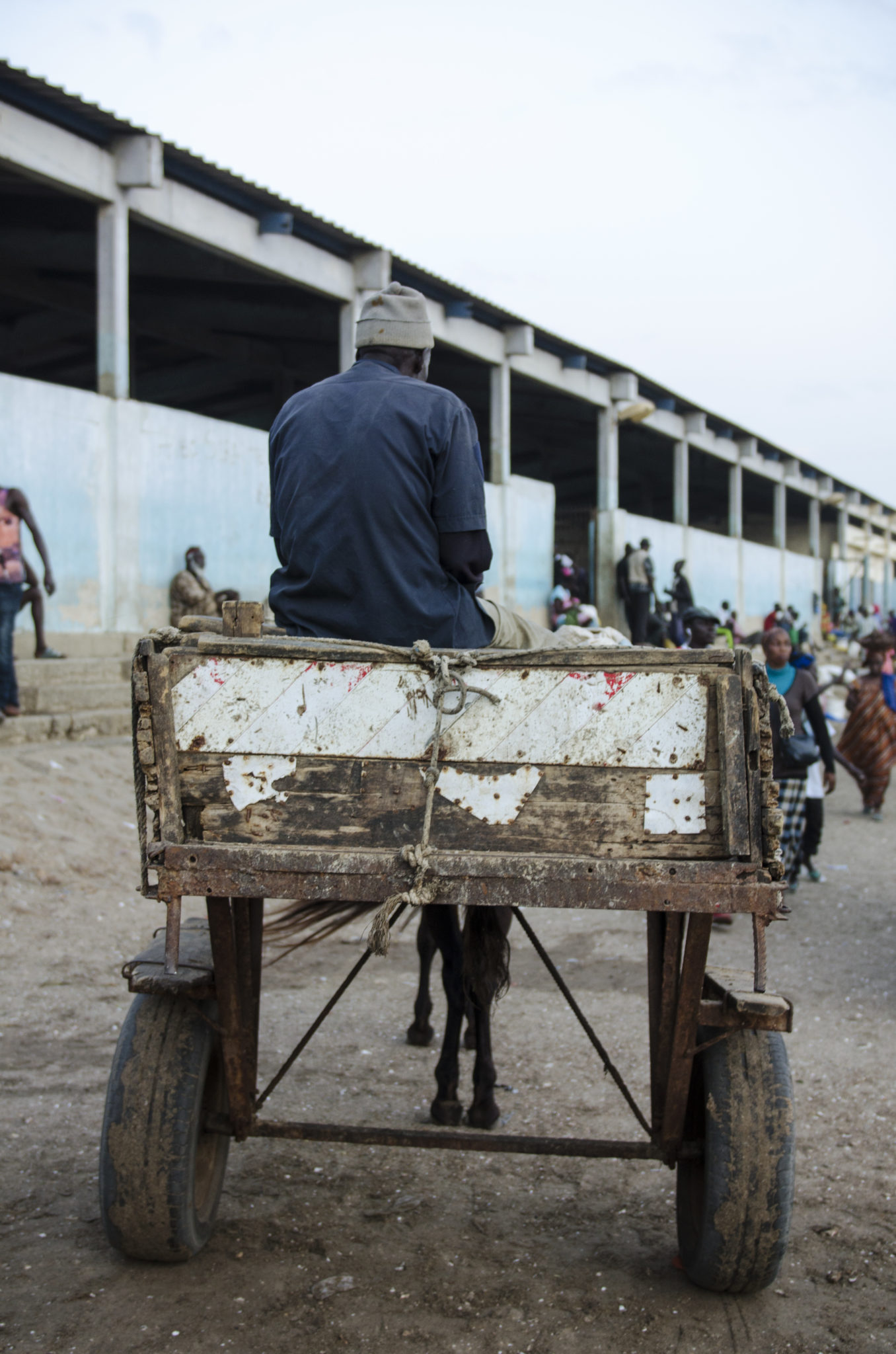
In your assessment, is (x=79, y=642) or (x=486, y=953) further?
(x=79, y=642)

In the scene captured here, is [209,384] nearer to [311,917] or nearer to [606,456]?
[606,456]

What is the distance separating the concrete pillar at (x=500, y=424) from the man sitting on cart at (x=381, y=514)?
13.4 meters

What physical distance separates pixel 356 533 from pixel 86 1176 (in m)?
1.95

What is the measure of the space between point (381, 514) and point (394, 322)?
22.8 inches

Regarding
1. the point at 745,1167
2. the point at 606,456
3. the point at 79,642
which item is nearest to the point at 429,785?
the point at 745,1167

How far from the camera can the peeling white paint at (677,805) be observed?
2.19 meters

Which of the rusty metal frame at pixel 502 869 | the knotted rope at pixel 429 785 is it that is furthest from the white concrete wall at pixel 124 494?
the knotted rope at pixel 429 785

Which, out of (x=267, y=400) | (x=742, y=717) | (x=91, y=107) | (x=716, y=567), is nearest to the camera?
(x=742, y=717)

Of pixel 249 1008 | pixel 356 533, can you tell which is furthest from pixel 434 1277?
pixel 356 533

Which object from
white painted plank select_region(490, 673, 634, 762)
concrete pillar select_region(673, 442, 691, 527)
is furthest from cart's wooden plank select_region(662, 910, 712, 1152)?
concrete pillar select_region(673, 442, 691, 527)

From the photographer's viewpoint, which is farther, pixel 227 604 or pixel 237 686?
pixel 227 604

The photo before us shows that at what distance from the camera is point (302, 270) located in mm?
12297

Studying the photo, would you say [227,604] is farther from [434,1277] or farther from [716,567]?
[716,567]

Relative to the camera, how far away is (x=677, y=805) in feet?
7.20
